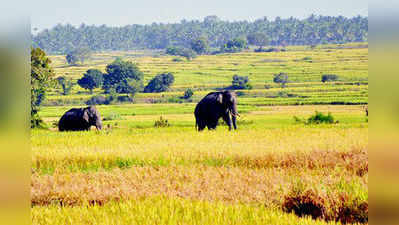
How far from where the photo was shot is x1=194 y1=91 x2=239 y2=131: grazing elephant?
2327 centimetres

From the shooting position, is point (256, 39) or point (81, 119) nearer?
point (81, 119)

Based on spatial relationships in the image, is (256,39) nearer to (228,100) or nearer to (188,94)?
(188,94)

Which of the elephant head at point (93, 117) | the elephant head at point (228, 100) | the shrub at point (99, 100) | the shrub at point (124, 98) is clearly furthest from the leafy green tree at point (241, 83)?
the elephant head at point (228, 100)

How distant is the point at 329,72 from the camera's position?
328ft

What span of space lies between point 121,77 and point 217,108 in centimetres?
7173

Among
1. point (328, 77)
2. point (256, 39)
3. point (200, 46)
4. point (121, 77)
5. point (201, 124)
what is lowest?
point (201, 124)

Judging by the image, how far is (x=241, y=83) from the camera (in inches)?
3602

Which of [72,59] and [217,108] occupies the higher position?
[72,59]

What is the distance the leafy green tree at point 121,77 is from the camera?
89.9 meters

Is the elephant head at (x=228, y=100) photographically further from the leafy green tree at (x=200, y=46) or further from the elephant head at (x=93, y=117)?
the leafy green tree at (x=200, y=46)

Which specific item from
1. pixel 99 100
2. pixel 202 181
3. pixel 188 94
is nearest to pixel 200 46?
pixel 99 100

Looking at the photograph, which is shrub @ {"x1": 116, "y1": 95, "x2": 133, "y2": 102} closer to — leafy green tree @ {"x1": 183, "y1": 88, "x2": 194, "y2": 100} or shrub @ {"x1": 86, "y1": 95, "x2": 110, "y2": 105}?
shrub @ {"x1": 86, "y1": 95, "x2": 110, "y2": 105}

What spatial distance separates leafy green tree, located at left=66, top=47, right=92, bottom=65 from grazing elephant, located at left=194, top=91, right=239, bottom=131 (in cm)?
12949

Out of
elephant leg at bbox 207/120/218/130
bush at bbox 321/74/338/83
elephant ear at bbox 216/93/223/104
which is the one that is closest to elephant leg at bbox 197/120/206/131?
elephant leg at bbox 207/120/218/130
